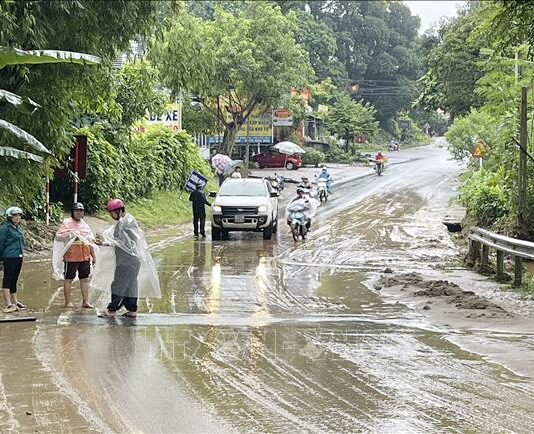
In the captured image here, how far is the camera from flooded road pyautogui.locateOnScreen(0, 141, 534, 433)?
7.17 m

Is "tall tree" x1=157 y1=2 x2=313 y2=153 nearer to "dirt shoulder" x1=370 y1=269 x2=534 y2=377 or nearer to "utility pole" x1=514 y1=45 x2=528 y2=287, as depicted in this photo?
"dirt shoulder" x1=370 y1=269 x2=534 y2=377

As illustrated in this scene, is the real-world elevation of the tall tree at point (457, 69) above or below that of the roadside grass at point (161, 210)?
above

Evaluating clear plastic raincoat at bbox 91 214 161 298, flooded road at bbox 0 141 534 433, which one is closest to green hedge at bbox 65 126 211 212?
flooded road at bbox 0 141 534 433

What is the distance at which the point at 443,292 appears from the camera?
48.7 feet

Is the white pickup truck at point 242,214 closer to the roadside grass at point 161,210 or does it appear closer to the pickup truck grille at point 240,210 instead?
the pickup truck grille at point 240,210

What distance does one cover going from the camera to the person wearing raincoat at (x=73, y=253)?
13.0 meters

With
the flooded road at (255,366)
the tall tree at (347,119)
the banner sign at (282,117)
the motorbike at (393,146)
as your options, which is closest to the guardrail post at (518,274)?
the flooded road at (255,366)

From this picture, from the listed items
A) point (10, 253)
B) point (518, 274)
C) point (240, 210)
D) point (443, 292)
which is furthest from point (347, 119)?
point (10, 253)

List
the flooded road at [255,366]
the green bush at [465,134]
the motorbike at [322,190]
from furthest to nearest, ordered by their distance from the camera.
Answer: the motorbike at [322,190] < the green bush at [465,134] < the flooded road at [255,366]

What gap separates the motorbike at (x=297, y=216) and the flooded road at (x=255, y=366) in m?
7.04

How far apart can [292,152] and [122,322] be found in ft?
156

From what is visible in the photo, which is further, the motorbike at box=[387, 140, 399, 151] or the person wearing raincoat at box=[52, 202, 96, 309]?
the motorbike at box=[387, 140, 399, 151]

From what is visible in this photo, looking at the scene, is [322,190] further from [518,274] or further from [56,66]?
[56,66]

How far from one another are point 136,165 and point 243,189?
23.2ft
